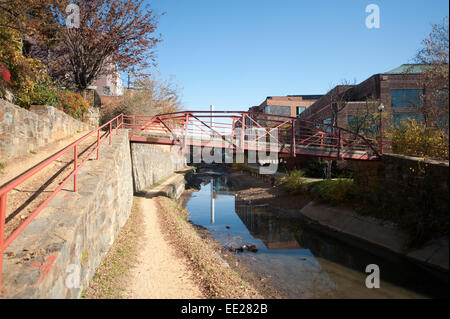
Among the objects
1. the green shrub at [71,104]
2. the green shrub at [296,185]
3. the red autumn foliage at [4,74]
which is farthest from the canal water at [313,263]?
the red autumn foliage at [4,74]

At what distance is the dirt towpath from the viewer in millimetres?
5417

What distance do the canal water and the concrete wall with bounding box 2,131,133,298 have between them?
469 cm

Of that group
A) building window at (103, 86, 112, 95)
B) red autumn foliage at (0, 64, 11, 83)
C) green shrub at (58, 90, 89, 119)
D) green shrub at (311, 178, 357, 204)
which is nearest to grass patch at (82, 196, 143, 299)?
red autumn foliage at (0, 64, 11, 83)

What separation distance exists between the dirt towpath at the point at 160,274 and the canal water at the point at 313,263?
2.50 m

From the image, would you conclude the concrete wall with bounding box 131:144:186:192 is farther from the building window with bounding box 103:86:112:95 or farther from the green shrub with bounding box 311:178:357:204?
the green shrub with bounding box 311:178:357:204

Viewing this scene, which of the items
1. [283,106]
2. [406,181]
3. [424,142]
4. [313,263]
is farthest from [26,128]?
[283,106]

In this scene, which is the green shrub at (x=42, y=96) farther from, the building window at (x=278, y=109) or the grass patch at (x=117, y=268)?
the building window at (x=278, y=109)

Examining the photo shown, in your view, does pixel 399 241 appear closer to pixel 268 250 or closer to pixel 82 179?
pixel 268 250

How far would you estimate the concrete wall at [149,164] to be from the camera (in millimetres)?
18253

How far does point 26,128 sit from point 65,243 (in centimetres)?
611

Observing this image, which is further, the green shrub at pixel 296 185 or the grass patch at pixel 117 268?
the green shrub at pixel 296 185

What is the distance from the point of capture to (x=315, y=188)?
16109mm

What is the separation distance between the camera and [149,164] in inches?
877
